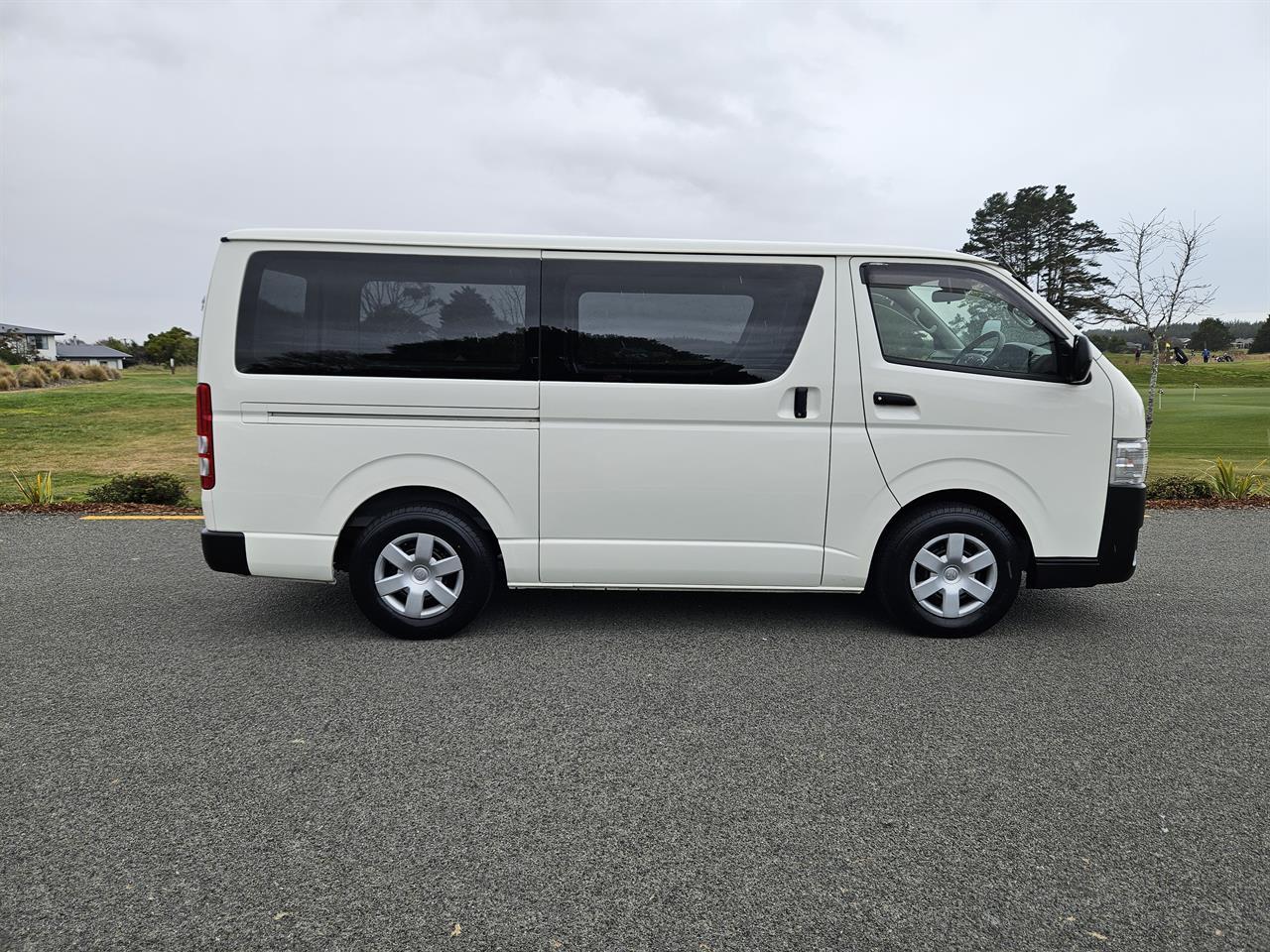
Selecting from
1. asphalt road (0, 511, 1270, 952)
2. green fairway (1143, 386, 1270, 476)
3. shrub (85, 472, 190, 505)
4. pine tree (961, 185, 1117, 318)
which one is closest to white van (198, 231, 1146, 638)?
asphalt road (0, 511, 1270, 952)

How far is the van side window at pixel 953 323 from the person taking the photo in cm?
463

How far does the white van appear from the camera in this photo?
4547 mm

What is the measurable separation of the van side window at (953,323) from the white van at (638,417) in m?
0.01

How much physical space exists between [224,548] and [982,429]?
395cm

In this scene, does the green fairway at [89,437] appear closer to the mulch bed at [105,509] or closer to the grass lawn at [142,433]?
the grass lawn at [142,433]

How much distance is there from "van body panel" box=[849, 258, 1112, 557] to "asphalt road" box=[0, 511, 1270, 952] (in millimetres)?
869

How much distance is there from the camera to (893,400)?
4598 mm

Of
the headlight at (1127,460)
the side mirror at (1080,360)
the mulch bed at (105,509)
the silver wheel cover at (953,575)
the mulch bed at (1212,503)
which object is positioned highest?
the side mirror at (1080,360)

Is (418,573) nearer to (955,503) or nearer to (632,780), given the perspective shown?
(632,780)

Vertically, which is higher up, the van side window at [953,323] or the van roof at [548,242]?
the van roof at [548,242]

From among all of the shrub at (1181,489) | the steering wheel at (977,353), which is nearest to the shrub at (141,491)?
the steering wheel at (977,353)

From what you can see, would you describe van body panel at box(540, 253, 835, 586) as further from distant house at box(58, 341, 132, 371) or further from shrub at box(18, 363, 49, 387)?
distant house at box(58, 341, 132, 371)

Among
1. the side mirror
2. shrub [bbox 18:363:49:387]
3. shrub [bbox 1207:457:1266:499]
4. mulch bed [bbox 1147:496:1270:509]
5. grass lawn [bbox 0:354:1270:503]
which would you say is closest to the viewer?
the side mirror

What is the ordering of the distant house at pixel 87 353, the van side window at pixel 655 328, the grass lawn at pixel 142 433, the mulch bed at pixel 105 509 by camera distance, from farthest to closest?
the distant house at pixel 87 353, the grass lawn at pixel 142 433, the mulch bed at pixel 105 509, the van side window at pixel 655 328
